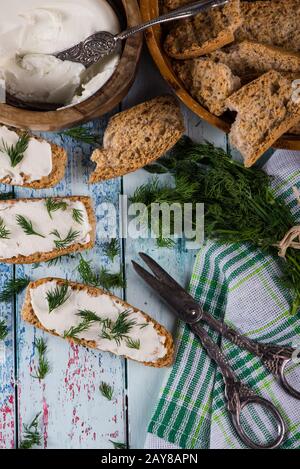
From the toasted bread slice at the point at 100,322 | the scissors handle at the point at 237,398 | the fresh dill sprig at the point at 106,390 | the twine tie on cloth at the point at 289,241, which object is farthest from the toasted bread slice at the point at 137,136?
the fresh dill sprig at the point at 106,390

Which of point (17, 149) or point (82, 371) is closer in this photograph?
point (17, 149)

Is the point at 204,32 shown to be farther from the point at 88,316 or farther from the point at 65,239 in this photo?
the point at 88,316

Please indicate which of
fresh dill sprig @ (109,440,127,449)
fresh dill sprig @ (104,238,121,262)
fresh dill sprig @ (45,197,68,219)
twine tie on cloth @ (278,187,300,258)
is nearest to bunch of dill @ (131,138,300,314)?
twine tie on cloth @ (278,187,300,258)

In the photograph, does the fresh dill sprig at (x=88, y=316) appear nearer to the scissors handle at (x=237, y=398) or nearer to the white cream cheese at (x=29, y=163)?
the scissors handle at (x=237, y=398)

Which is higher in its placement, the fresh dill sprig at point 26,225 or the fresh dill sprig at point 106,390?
the fresh dill sprig at point 26,225

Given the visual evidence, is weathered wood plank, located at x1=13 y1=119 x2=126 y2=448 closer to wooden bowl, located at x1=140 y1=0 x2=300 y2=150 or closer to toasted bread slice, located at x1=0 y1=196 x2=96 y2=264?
toasted bread slice, located at x1=0 y1=196 x2=96 y2=264

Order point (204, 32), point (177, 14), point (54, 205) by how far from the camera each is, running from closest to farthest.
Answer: point (177, 14) → point (204, 32) → point (54, 205)

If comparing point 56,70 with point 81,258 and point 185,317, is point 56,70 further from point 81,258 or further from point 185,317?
point 185,317

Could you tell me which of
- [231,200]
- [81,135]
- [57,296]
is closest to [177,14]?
[81,135]
